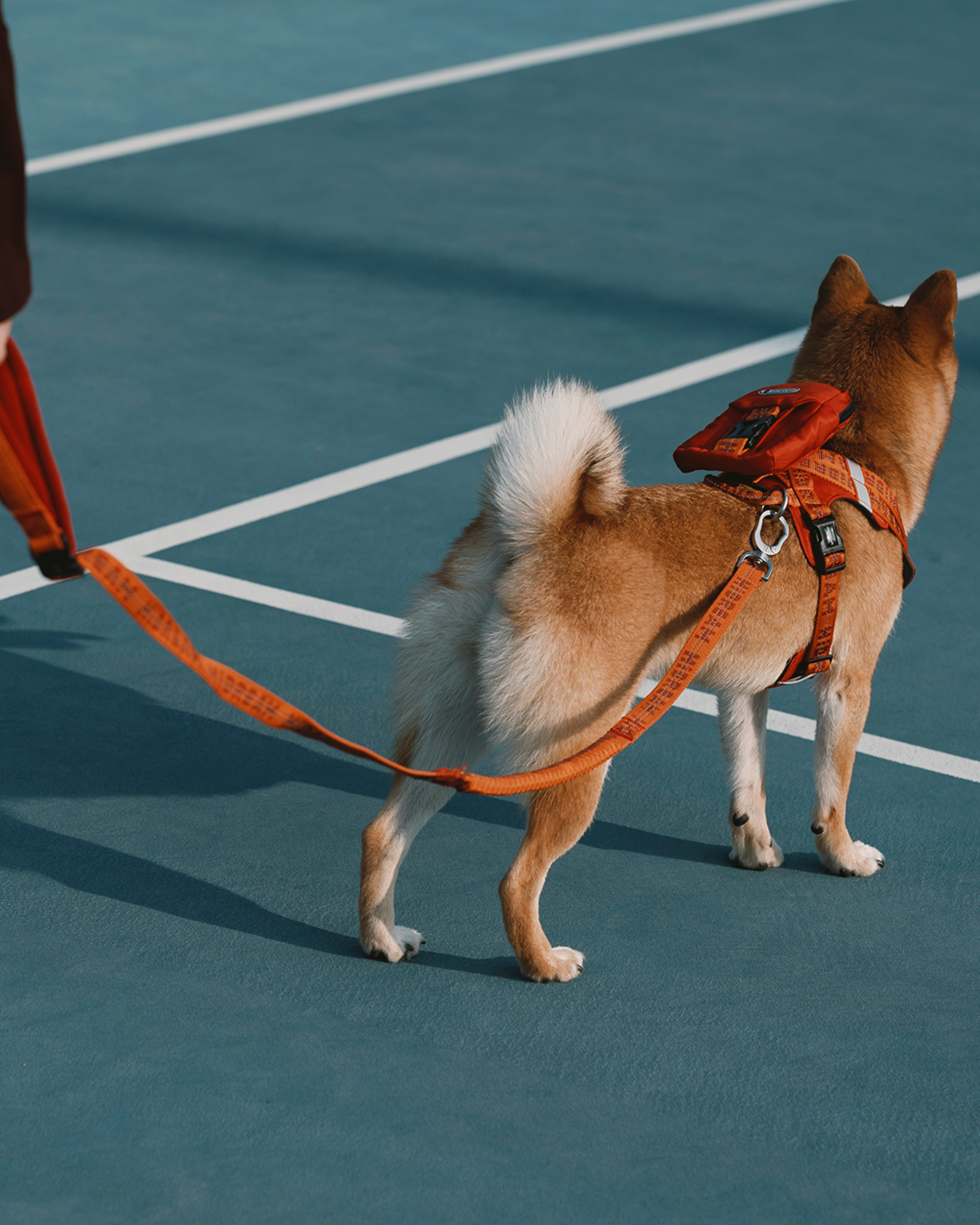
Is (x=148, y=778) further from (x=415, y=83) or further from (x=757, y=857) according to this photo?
(x=415, y=83)

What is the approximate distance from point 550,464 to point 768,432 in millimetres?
836

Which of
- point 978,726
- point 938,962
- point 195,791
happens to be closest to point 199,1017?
point 195,791

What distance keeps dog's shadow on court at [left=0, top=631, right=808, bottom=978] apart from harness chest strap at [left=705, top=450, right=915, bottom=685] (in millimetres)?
778

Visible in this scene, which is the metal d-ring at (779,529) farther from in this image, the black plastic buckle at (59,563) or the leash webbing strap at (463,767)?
the black plastic buckle at (59,563)

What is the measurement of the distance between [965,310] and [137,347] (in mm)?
5066

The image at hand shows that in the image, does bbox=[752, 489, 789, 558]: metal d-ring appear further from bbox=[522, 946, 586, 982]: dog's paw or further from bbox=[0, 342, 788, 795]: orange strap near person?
bbox=[522, 946, 586, 982]: dog's paw

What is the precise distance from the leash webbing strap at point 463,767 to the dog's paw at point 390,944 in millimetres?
468

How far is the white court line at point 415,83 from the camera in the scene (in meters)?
11.9

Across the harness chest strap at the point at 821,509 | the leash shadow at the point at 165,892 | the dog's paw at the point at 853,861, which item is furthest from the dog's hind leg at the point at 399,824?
the dog's paw at the point at 853,861

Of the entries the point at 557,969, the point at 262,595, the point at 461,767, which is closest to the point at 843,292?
the point at 461,767

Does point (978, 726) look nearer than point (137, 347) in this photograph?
Yes

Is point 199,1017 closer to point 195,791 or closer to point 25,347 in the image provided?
point 195,791

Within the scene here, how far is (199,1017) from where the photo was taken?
3867 mm

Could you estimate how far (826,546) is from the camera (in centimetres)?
432
